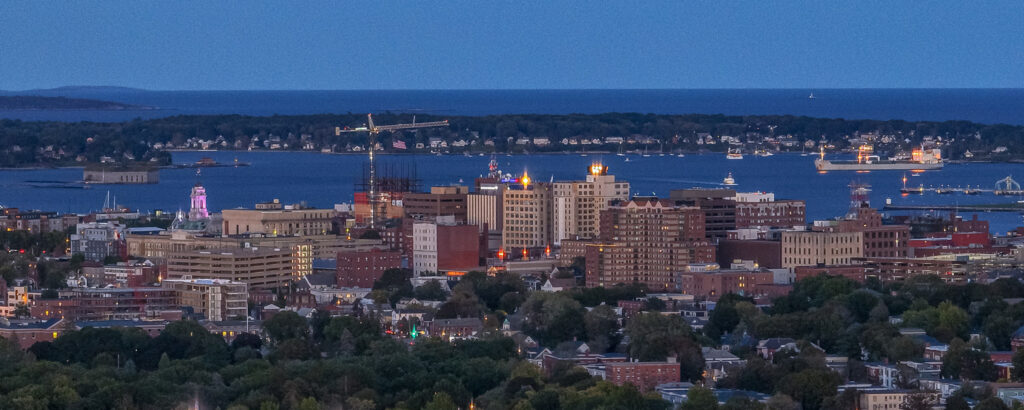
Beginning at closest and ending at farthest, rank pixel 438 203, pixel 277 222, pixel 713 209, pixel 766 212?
pixel 713 209 < pixel 766 212 < pixel 277 222 < pixel 438 203

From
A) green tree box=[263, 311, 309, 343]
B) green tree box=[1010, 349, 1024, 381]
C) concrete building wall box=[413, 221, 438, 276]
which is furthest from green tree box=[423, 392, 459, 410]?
concrete building wall box=[413, 221, 438, 276]

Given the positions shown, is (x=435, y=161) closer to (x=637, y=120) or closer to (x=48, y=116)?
(x=637, y=120)

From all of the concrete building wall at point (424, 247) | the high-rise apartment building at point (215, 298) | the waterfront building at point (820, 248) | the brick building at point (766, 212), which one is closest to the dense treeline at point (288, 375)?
the high-rise apartment building at point (215, 298)

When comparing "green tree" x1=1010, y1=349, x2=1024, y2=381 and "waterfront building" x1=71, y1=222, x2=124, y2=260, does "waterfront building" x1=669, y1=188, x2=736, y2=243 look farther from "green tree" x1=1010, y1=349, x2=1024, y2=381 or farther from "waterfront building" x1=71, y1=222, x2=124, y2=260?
"green tree" x1=1010, y1=349, x2=1024, y2=381

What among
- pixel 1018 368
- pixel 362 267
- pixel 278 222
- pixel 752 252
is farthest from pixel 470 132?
pixel 1018 368

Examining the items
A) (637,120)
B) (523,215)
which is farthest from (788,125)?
(523,215)

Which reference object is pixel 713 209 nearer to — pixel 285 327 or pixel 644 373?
pixel 285 327
